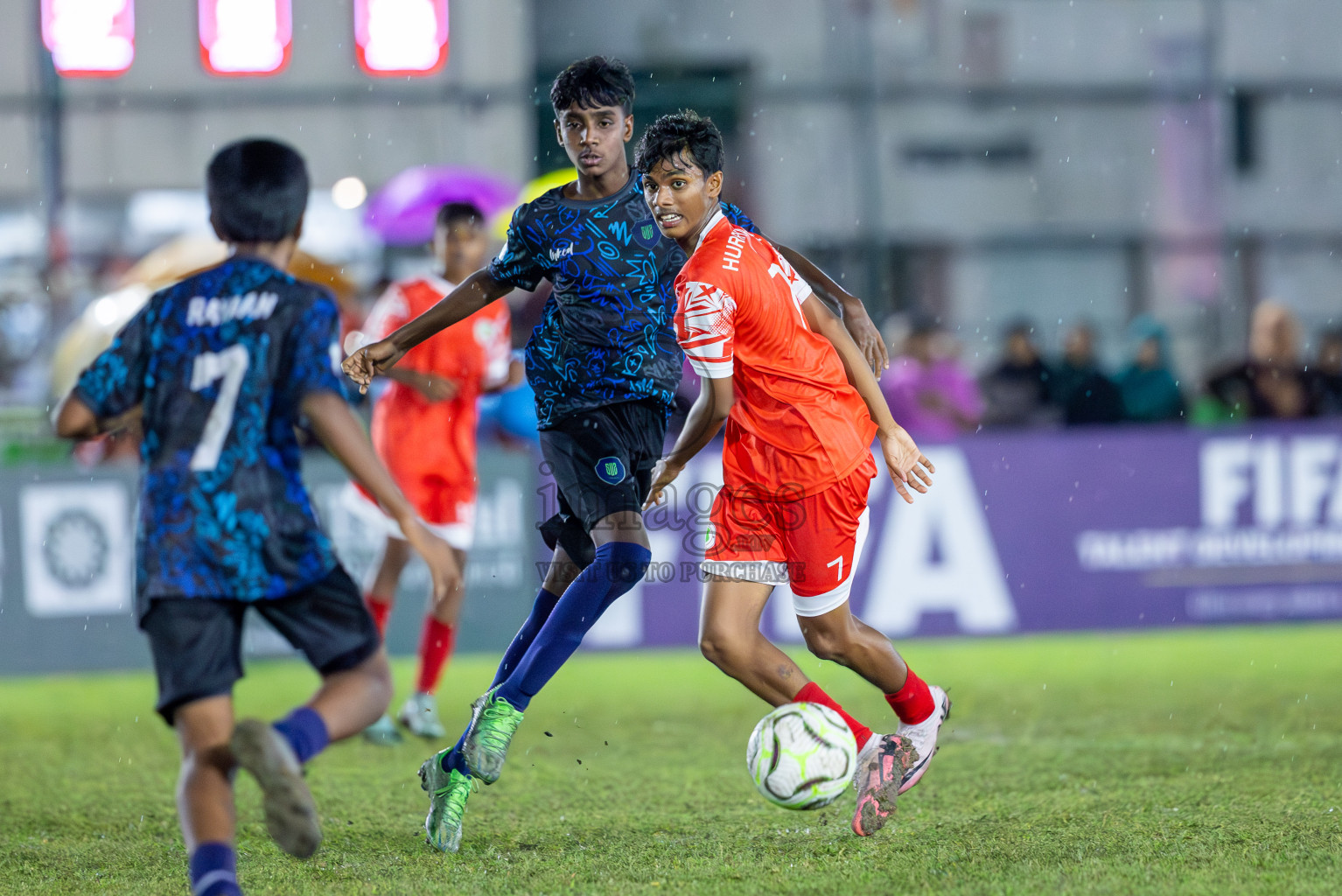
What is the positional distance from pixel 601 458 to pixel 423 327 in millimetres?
627

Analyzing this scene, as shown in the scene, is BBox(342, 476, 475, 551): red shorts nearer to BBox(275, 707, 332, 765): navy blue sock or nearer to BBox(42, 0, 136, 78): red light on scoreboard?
BBox(275, 707, 332, 765): navy blue sock

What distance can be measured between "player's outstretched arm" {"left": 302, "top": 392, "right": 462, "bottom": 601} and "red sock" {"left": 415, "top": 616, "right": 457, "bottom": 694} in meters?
3.09

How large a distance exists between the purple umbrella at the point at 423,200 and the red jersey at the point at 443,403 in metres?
3.95

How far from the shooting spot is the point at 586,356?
427 cm

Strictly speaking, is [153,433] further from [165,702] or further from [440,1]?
[440,1]

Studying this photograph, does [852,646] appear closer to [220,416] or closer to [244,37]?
[220,416]

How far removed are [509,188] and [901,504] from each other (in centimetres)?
426

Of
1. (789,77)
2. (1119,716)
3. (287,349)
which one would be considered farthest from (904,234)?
(287,349)

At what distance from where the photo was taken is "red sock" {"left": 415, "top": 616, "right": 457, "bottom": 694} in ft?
20.4

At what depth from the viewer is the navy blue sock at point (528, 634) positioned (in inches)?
173

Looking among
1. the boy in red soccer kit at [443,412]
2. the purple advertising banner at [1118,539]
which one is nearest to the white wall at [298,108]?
the purple advertising banner at [1118,539]

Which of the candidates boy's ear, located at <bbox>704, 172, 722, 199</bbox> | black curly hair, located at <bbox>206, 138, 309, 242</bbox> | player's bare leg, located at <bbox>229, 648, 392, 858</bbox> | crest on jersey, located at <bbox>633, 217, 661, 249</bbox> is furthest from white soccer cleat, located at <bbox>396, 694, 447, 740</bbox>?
black curly hair, located at <bbox>206, 138, 309, 242</bbox>

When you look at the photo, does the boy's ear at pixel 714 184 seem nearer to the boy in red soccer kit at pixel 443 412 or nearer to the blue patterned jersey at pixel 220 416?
the blue patterned jersey at pixel 220 416

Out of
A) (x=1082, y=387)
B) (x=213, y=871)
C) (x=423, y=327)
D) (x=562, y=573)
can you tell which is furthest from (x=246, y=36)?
(x=213, y=871)
